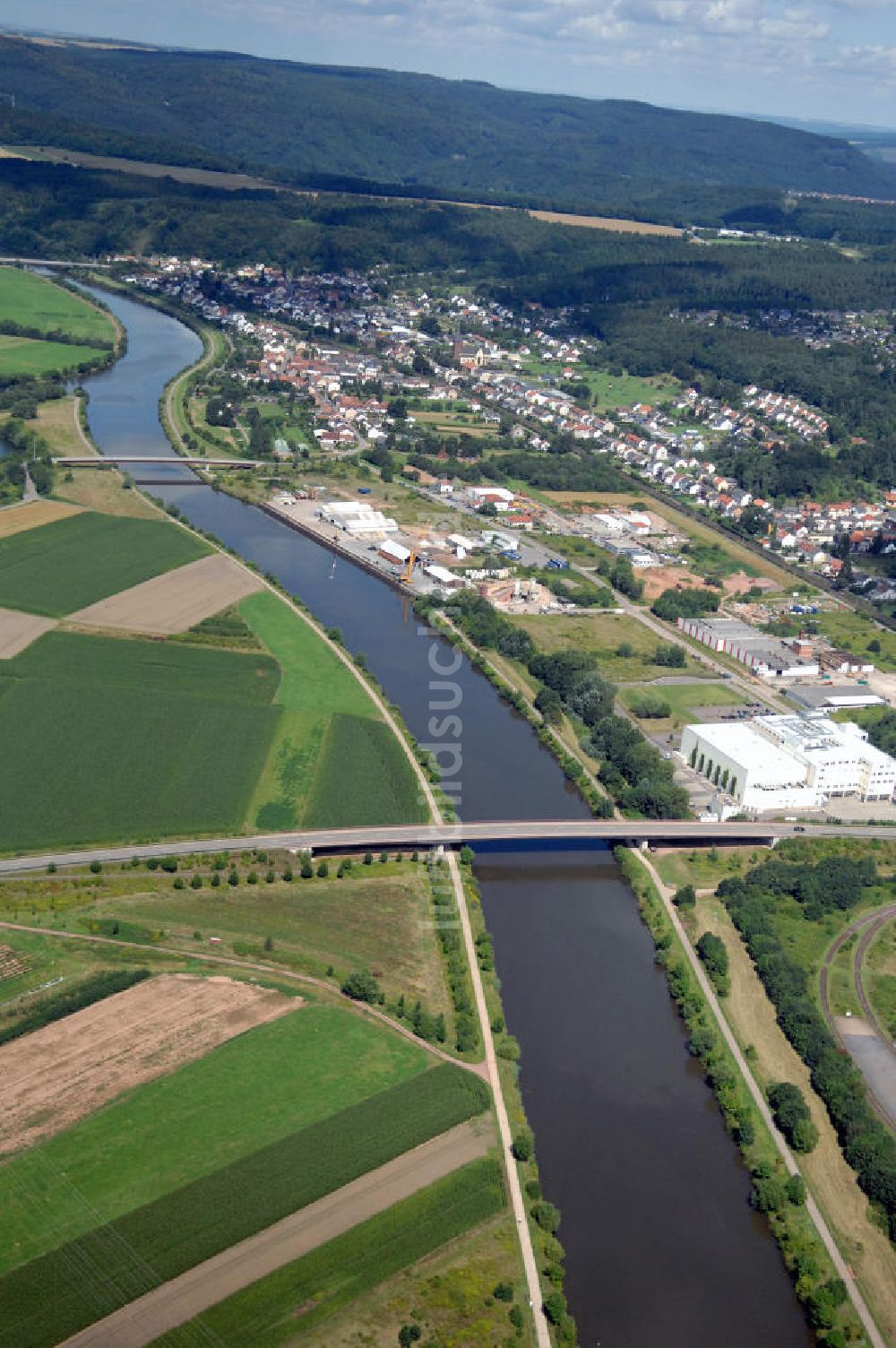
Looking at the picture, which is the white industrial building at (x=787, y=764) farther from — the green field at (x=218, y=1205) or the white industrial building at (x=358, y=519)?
the white industrial building at (x=358, y=519)

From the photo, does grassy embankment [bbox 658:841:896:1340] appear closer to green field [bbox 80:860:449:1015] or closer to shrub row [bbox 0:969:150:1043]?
green field [bbox 80:860:449:1015]

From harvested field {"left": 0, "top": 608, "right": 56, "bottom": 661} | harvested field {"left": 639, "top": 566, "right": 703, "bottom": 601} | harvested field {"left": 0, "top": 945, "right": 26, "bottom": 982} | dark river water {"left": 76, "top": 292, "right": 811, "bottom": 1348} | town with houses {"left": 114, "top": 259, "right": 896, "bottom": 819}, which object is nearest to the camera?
dark river water {"left": 76, "top": 292, "right": 811, "bottom": 1348}

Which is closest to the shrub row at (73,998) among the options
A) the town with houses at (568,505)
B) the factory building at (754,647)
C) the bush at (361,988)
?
the bush at (361,988)

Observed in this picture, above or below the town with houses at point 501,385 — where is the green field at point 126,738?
below

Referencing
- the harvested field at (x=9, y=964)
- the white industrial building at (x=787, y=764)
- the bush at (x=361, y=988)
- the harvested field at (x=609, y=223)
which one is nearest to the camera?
the harvested field at (x=9, y=964)

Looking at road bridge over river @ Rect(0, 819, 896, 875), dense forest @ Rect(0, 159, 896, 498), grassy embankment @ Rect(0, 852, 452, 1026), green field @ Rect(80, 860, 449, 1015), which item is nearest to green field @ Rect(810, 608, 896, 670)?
road bridge over river @ Rect(0, 819, 896, 875)

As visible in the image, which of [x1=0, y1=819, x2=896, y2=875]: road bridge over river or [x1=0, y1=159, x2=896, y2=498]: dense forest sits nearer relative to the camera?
[x1=0, y1=819, x2=896, y2=875]: road bridge over river

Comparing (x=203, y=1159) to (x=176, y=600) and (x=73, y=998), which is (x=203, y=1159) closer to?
(x=73, y=998)
